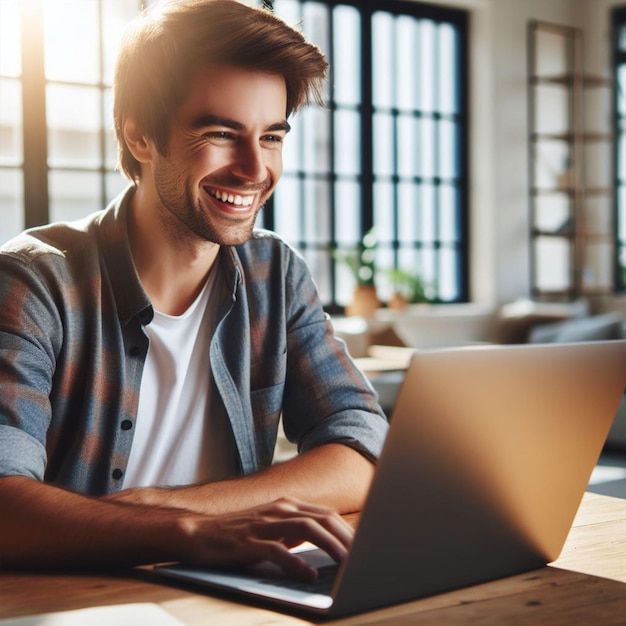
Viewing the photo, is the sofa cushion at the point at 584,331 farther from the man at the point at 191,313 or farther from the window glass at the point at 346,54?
the man at the point at 191,313

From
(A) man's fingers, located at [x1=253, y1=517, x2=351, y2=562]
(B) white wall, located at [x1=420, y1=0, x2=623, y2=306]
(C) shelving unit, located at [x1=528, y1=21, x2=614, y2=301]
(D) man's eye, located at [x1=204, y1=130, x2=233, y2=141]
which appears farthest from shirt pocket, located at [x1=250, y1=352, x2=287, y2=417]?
(C) shelving unit, located at [x1=528, y1=21, x2=614, y2=301]

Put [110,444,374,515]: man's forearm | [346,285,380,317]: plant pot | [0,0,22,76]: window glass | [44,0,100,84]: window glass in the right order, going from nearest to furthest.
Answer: [110,444,374,515]: man's forearm < [0,0,22,76]: window glass < [44,0,100,84]: window glass < [346,285,380,317]: plant pot

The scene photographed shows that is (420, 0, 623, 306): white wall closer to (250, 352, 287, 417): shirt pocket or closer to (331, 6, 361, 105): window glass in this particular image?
(331, 6, 361, 105): window glass

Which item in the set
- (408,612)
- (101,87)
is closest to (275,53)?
(408,612)

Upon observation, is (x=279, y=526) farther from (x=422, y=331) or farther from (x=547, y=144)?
(x=547, y=144)

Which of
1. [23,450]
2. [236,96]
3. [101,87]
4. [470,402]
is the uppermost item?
[101,87]

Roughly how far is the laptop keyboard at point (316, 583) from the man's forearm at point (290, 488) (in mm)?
303

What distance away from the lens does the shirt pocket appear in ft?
5.67

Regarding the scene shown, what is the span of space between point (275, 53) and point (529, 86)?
719 cm

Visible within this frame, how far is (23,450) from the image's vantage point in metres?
1.28

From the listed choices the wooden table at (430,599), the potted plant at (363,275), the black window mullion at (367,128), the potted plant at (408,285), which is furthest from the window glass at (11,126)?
the wooden table at (430,599)

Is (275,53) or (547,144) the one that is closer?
(275,53)

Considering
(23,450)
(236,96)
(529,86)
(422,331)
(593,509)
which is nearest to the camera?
(23,450)

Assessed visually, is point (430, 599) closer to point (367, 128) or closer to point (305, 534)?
point (305, 534)
